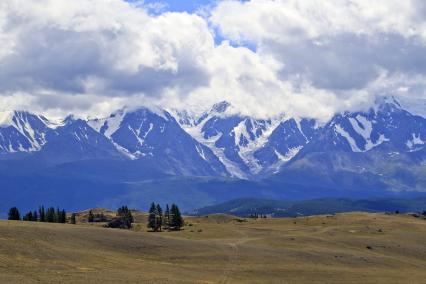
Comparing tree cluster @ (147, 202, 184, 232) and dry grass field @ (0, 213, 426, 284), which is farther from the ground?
tree cluster @ (147, 202, 184, 232)

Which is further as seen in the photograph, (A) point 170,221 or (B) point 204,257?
(A) point 170,221

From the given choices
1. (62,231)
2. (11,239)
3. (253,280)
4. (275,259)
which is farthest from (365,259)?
(11,239)

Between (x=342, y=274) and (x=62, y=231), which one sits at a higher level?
(x=62, y=231)

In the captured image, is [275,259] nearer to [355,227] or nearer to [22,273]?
[22,273]

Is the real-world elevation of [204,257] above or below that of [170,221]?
below

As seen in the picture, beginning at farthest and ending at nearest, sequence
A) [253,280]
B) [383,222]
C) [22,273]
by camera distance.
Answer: [383,222], [253,280], [22,273]

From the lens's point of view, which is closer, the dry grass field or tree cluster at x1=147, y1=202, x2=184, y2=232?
the dry grass field

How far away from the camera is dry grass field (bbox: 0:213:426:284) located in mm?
79062

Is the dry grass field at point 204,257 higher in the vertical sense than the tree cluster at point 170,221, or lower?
lower

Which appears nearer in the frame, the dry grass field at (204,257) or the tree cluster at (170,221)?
the dry grass field at (204,257)

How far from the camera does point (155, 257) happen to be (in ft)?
329

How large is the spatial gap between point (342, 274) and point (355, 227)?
229 ft

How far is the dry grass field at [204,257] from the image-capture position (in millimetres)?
79062

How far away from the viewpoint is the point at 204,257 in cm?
10344
